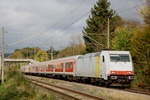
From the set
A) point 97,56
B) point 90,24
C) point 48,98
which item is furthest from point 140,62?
point 90,24

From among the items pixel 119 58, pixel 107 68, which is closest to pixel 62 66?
pixel 119 58

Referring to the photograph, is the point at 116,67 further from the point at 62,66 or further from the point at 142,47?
the point at 62,66

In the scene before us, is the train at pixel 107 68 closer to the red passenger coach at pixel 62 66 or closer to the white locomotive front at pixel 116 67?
the white locomotive front at pixel 116 67

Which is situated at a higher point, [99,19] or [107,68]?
[99,19]

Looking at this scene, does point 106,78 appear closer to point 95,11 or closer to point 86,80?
point 86,80

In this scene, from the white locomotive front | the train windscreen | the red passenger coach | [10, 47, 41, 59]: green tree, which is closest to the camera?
the white locomotive front

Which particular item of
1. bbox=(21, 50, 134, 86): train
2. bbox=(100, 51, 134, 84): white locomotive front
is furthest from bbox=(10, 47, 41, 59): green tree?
bbox=(100, 51, 134, 84): white locomotive front

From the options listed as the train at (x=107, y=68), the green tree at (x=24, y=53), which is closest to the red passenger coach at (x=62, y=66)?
the train at (x=107, y=68)

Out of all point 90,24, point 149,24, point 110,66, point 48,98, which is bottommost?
point 48,98

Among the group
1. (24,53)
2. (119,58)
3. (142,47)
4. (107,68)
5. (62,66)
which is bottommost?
(107,68)

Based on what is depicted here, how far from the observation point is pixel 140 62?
2980 centimetres

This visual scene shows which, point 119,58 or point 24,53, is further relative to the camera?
point 24,53

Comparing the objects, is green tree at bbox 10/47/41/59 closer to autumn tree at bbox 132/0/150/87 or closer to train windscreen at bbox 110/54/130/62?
autumn tree at bbox 132/0/150/87

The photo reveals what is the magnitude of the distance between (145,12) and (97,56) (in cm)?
1025
